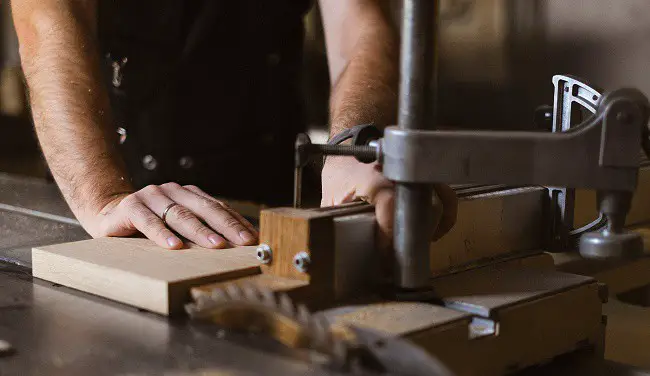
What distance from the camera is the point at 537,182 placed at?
28.8 inches

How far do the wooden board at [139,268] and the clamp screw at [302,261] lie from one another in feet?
0.24

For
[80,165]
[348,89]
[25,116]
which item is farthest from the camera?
[25,116]

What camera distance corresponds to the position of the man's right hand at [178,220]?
3.32 ft

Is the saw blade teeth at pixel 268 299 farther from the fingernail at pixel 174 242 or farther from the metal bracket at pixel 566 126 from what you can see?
the metal bracket at pixel 566 126

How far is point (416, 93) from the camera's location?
759 mm

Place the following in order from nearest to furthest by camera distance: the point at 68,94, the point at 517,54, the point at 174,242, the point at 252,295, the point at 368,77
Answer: the point at 252,295
the point at 174,242
the point at 68,94
the point at 368,77
the point at 517,54

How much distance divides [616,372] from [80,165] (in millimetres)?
910

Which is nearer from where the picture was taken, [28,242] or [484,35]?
[28,242]

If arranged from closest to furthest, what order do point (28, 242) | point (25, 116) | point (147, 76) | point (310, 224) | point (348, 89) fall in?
1. point (310, 224)
2. point (28, 242)
3. point (348, 89)
4. point (147, 76)
5. point (25, 116)

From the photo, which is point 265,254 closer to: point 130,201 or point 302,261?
point 302,261

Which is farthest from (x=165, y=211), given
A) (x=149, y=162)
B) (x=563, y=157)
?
(x=149, y=162)

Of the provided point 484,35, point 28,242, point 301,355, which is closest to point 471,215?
point 301,355

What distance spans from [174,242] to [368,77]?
0.71m

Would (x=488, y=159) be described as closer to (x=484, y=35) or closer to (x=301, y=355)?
(x=301, y=355)
